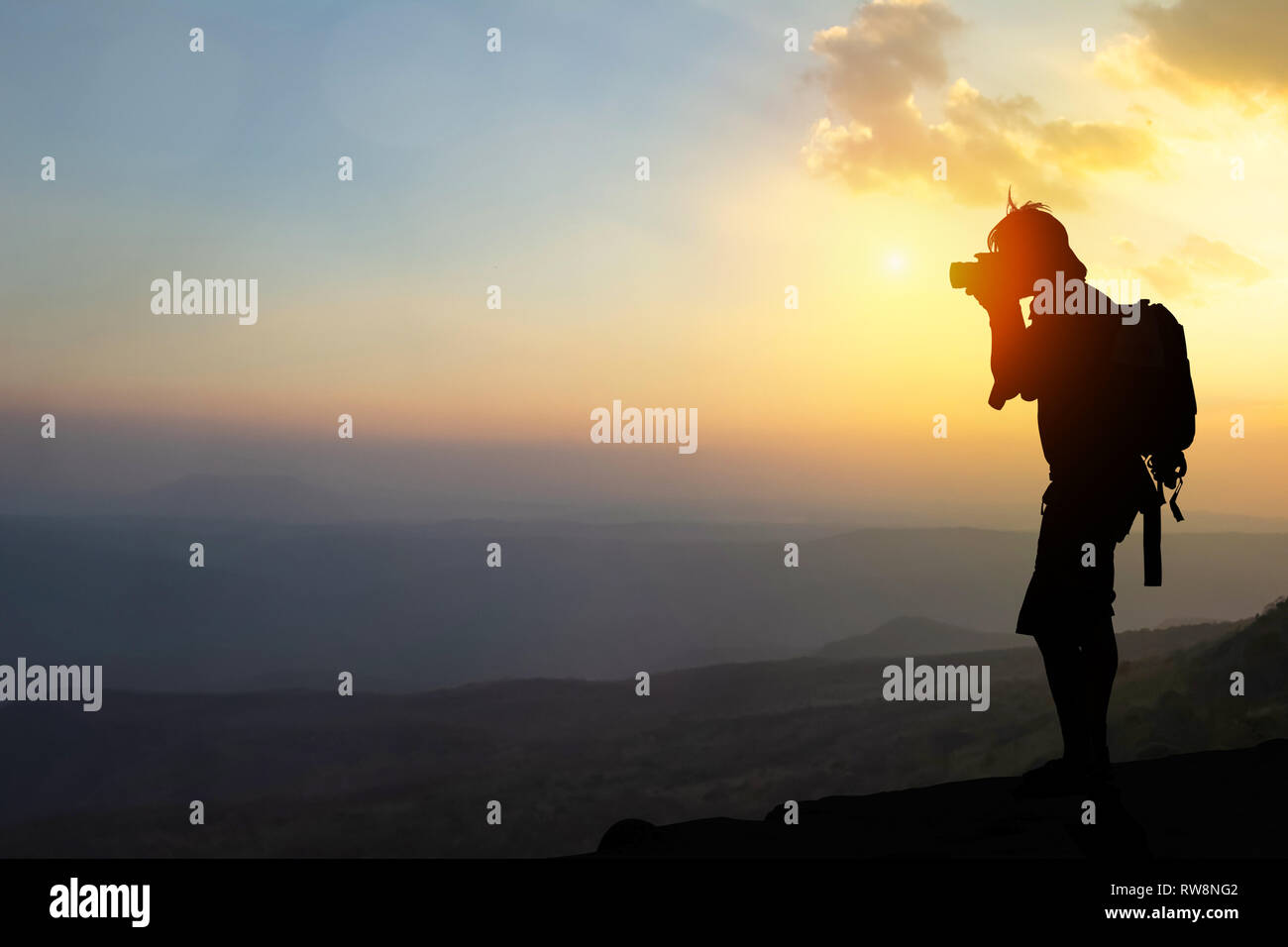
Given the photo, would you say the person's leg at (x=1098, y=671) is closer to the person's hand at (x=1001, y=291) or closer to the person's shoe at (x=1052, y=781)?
the person's shoe at (x=1052, y=781)

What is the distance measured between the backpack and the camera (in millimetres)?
945

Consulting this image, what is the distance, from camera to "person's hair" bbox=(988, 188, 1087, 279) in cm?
696

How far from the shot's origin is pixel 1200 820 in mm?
6668

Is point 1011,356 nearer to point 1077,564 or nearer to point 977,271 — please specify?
point 977,271

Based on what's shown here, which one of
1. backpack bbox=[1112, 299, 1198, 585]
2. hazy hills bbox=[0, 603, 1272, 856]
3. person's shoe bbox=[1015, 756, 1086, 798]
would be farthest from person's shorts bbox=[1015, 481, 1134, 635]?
hazy hills bbox=[0, 603, 1272, 856]

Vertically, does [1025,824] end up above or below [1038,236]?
below

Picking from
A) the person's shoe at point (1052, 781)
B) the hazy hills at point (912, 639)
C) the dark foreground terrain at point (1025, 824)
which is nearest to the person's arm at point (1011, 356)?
the person's shoe at point (1052, 781)

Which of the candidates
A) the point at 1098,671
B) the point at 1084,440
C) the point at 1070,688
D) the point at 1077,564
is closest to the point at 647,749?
the point at 1070,688

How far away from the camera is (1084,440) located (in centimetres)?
672

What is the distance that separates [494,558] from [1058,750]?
7352 mm

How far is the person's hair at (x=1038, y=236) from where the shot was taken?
274 inches

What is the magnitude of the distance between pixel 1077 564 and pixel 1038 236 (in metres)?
2.35
